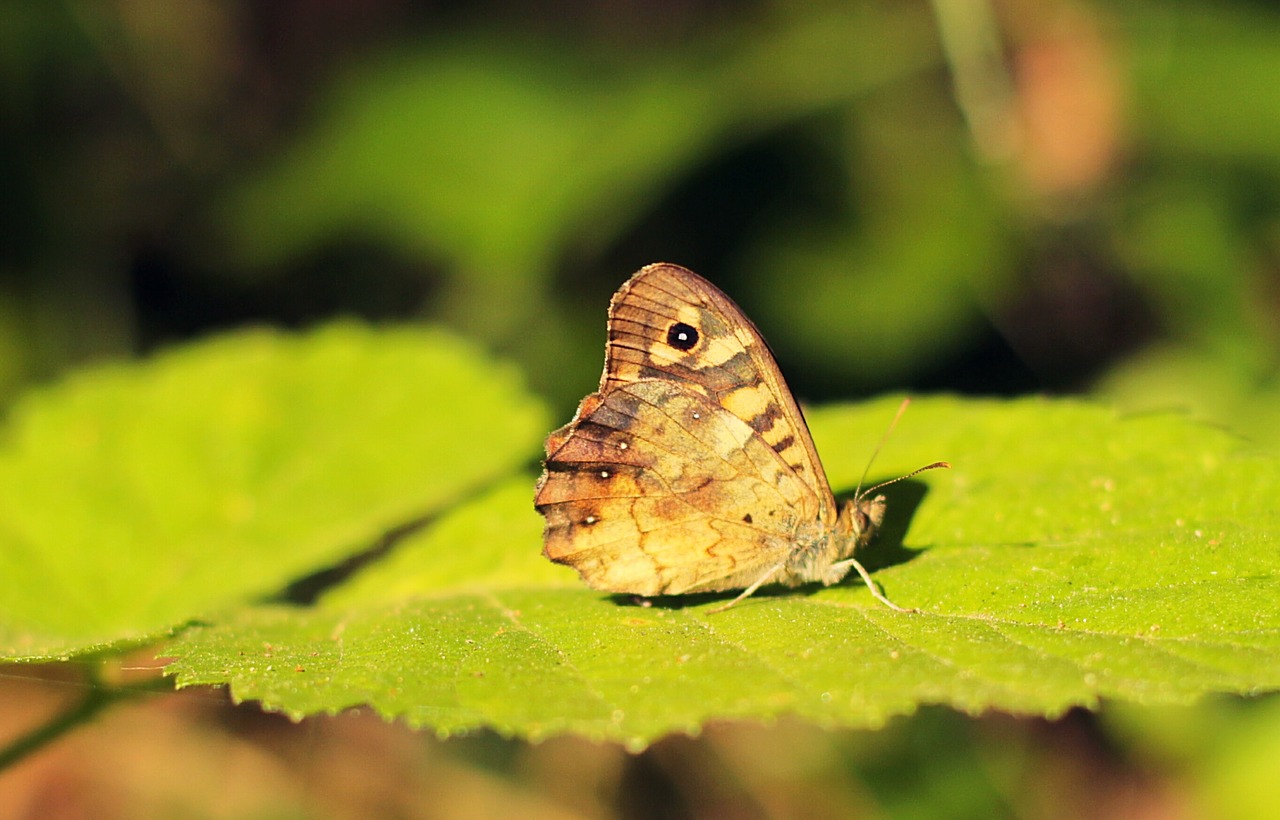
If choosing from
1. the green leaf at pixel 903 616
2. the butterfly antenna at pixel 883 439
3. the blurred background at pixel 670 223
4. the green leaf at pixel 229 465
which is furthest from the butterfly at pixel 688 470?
the blurred background at pixel 670 223

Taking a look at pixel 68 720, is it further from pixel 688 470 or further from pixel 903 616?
pixel 903 616

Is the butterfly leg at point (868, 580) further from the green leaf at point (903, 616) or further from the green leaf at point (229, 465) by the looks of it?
the green leaf at point (229, 465)

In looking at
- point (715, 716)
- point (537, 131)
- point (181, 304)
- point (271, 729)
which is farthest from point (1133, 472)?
point (181, 304)

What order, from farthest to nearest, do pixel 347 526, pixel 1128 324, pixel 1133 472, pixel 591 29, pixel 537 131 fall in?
pixel 591 29 → pixel 537 131 → pixel 1128 324 → pixel 347 526 → pixel 1133 472

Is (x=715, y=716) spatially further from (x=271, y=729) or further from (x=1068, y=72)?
(x=1068, y=72)

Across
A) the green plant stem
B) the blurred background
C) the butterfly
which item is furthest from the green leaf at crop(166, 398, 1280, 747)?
the blurred background

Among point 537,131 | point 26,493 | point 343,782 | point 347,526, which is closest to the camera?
point 347,526

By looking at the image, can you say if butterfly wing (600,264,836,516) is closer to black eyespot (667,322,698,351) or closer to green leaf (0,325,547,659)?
black eyespot (667,322,698,351)

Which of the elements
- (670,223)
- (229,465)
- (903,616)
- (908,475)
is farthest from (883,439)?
(670,223)
